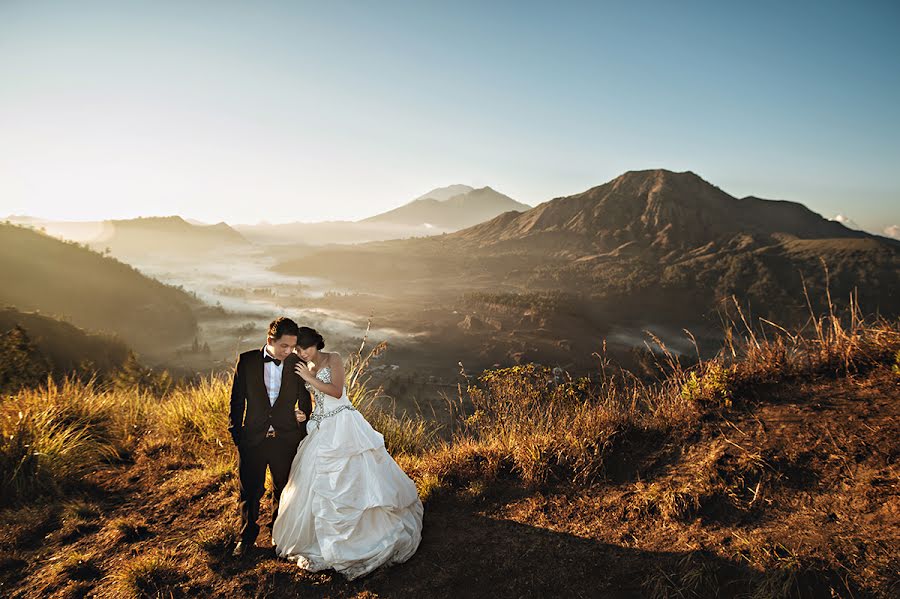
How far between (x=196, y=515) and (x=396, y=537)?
239 centimetres

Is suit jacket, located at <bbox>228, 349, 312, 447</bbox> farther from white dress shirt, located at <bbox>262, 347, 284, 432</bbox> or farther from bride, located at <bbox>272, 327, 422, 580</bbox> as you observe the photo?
bride, located at <bbox>272, 327, 422, 580</bbox>

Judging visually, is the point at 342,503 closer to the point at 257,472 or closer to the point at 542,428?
the point at 257,472

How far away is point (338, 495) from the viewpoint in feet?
11.2

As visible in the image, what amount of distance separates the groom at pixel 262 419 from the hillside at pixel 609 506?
508 millimetres

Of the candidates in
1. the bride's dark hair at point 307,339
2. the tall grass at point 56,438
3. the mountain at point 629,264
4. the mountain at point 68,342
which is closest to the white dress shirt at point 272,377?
the bride's dark hair at point 307,339

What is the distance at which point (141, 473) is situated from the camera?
17.3 feet

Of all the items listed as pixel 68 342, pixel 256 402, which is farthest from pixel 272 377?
pixel 68 342

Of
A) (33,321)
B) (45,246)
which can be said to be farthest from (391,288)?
(33,321)

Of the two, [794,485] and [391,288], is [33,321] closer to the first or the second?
[794,485]

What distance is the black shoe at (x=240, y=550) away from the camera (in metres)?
3.69

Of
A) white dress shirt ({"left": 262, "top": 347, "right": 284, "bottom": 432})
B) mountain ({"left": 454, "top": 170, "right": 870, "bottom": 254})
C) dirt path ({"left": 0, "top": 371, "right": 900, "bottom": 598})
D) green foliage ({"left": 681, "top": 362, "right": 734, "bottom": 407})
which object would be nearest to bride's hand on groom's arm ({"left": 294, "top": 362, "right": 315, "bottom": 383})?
white dress shirt ({"left": 262, "top": 347, "right": 284, "bottom": 432})

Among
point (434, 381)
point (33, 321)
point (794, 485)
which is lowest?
point (434, 381)

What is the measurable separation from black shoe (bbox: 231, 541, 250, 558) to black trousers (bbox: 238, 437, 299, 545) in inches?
1.2

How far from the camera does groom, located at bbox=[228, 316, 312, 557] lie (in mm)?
3631
